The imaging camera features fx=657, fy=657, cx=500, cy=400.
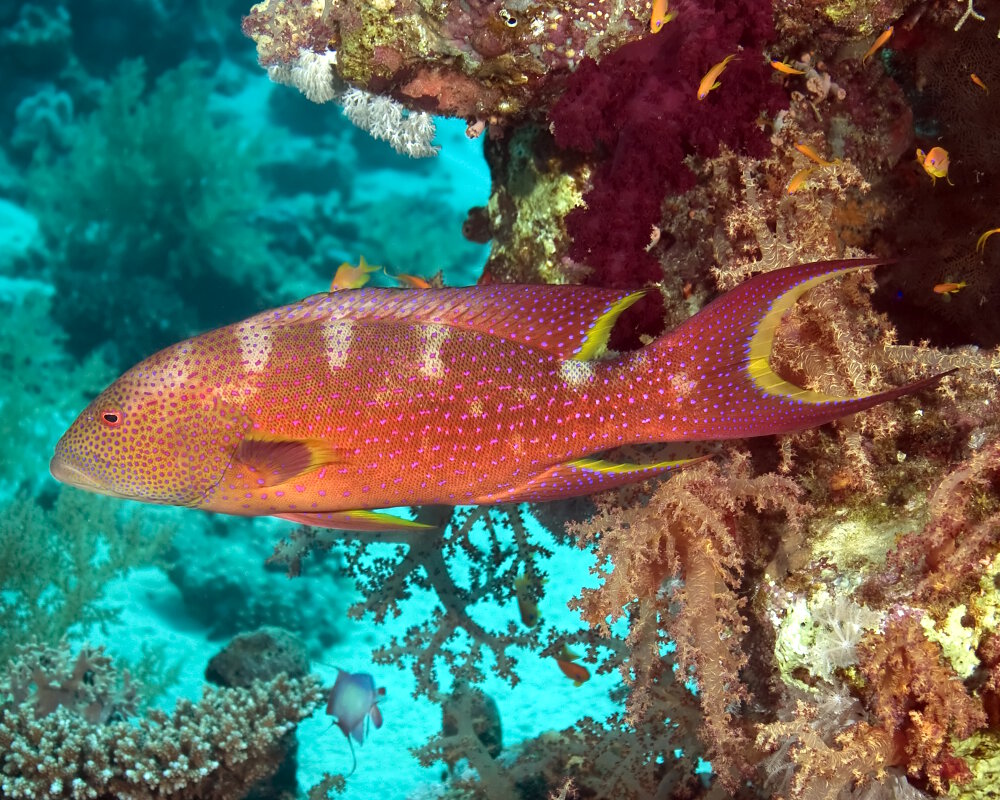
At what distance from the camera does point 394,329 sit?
9.39ft

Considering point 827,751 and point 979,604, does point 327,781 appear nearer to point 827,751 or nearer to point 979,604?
point 827,751

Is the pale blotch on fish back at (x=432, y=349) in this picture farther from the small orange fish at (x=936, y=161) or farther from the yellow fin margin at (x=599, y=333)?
the small orange fish at (x=936, y=161)

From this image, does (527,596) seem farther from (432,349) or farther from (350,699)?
(432,349)

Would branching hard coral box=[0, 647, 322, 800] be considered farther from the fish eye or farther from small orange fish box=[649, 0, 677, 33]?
small orange fish box=[649, 0, 677, 33]

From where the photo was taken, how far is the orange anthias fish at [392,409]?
2.77 meters

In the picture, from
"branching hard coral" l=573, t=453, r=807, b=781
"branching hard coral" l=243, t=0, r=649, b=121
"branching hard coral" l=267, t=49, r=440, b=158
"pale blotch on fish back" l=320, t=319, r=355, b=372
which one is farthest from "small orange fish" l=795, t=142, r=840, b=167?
"branching hard coral" l=267, t=49, r=440, b=158

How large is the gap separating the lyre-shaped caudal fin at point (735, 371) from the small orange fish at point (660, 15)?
201cm

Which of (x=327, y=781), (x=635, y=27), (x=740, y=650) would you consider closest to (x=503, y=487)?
(x=740, y=650)

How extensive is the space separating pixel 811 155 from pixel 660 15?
1.15 metres

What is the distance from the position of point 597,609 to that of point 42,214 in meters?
19.7

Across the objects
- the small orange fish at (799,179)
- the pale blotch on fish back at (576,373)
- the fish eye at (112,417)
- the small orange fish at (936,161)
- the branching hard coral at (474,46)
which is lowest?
the pale blotch on fish back at (576,373)

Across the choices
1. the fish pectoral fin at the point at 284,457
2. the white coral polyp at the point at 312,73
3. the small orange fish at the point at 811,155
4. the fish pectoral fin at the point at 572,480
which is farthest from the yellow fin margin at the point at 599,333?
the white coral polyp at the point at 312,73

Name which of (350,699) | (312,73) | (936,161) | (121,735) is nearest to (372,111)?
(312,73)

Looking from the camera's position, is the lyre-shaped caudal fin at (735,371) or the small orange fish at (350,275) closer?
the lyre-shaped caudal fin at (735,371)
